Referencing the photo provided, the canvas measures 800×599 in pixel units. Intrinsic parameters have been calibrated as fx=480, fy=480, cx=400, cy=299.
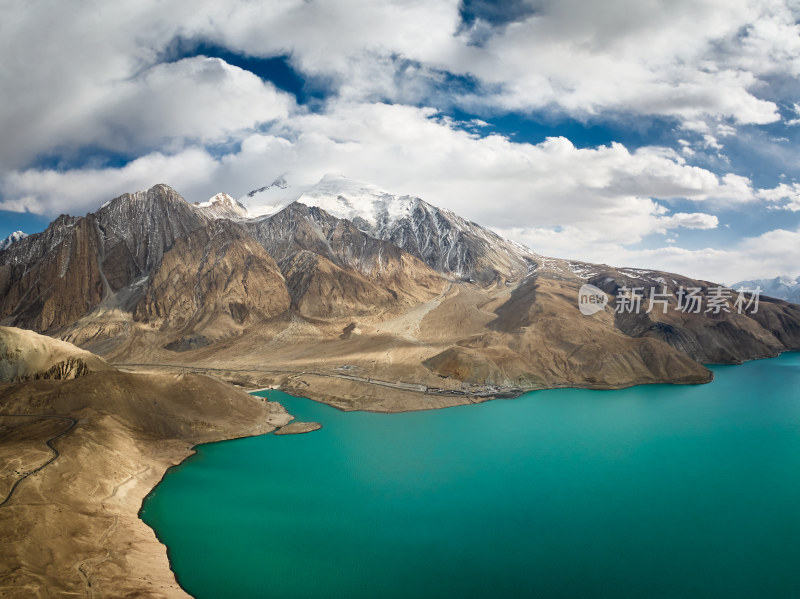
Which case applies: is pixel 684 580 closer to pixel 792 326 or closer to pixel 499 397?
pixel 499 397

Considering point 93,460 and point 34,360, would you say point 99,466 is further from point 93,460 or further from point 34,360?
point 34,360

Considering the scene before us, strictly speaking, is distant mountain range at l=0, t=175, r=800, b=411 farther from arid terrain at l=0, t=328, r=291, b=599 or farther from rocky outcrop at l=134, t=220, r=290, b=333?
arid terrain at l=0, t=328, r=291, b=599

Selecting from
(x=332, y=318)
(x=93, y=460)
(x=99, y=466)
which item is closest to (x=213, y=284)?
(x=332, y=318)

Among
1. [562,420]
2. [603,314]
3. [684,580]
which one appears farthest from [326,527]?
[603,314]

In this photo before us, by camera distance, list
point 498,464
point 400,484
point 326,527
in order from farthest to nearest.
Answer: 1. point 498,464
2. point 400,484
3. point 326,527

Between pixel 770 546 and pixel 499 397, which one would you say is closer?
pixel 770 546

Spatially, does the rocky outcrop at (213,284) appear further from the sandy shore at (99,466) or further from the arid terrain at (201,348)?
the sandy shore at (99,466)

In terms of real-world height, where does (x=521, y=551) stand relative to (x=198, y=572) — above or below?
above
